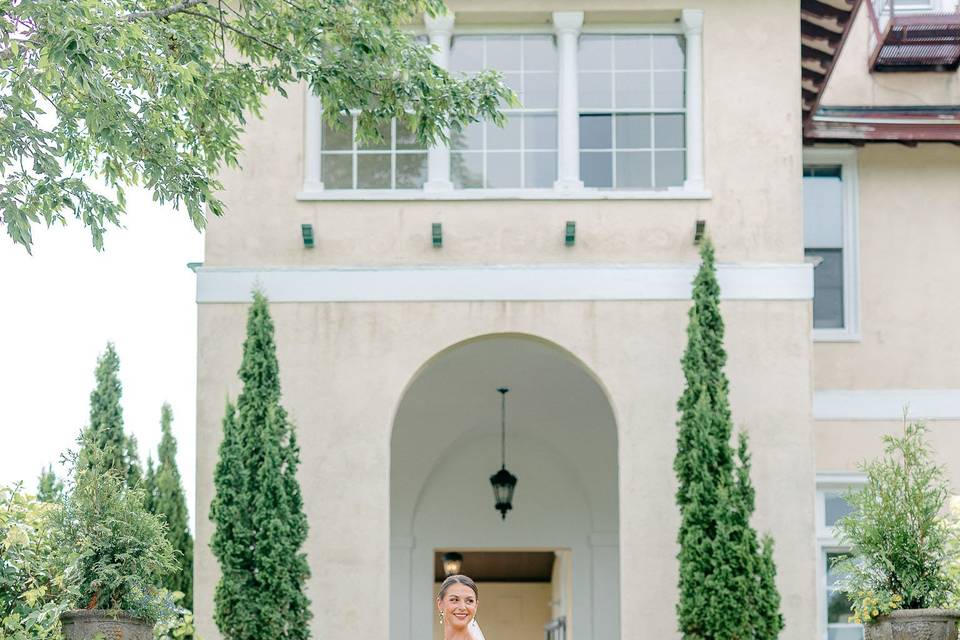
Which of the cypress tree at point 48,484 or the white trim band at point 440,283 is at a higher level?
the white trim band at point 440,283

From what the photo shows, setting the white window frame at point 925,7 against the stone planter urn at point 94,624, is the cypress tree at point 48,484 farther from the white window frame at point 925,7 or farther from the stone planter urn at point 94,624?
the white window frame at point 925,7

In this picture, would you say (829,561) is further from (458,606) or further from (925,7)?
(458,606)

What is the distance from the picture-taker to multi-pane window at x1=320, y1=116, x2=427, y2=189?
15.5 m

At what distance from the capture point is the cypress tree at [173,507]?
19.3 m

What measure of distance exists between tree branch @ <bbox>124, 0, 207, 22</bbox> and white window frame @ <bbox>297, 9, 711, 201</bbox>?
9.13 ft

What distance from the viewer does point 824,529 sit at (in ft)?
55.8

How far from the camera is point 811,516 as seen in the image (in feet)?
48.2

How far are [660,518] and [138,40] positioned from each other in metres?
6.62

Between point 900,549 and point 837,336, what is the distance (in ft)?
22.8

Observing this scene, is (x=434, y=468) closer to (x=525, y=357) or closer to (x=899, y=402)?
(x=525, y=357)

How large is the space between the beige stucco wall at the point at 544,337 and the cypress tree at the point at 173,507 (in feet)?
15.0

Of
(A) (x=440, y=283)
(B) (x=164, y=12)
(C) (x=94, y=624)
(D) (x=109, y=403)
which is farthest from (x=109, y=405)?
(C) (x=94, y=624)

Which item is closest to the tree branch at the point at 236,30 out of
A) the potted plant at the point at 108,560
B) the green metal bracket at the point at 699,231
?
the potted plant at the point at 108,560

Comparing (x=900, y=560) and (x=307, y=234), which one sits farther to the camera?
(x=307, y=234)
